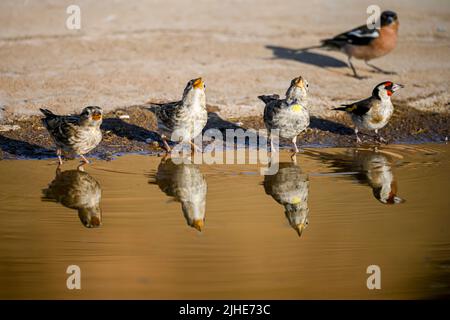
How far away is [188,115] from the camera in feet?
35.3

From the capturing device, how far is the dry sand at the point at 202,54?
12789 mm

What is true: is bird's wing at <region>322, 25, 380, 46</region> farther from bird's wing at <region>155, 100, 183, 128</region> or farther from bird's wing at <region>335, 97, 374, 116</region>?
bird's wing at <region>155, 100, 183, 128</region>

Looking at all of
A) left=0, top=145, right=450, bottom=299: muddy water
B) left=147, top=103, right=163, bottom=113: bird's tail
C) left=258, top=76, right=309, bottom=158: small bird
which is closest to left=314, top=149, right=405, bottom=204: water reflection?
left=0, top=145, right=450, bottom=299: muddy water

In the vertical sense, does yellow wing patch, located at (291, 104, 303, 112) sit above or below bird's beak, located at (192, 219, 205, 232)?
above

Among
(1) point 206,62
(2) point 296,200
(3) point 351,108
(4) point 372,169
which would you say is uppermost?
(1) point 206,62

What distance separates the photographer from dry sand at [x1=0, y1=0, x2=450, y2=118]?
12.8 m

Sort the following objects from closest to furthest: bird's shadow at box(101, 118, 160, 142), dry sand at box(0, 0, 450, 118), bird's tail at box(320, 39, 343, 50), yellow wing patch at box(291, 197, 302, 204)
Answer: yellow wing patch at box(291, 197, 302, 204) → bird's shadow at box(101, 118, 160, 142) → dry sand at box(0, 0, 450, 118) → bird's tail at box(320, 39, 343, 50)

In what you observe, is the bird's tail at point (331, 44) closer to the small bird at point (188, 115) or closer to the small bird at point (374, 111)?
the small bird at point (374, 111)

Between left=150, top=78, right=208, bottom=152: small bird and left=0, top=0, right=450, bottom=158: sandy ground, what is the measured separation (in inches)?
24.9

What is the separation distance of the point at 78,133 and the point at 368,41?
5755 millimetres

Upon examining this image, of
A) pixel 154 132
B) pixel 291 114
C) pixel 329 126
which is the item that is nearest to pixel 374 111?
pixel 329 126

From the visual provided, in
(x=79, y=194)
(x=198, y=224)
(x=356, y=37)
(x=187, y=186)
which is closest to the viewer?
(x=198, y=224)

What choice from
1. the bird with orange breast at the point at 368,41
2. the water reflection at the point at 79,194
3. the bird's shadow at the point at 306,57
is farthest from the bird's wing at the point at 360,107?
the water reflection at the point at 79,194

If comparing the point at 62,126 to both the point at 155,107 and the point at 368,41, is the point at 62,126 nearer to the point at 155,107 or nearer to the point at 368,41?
the point at 155,107
